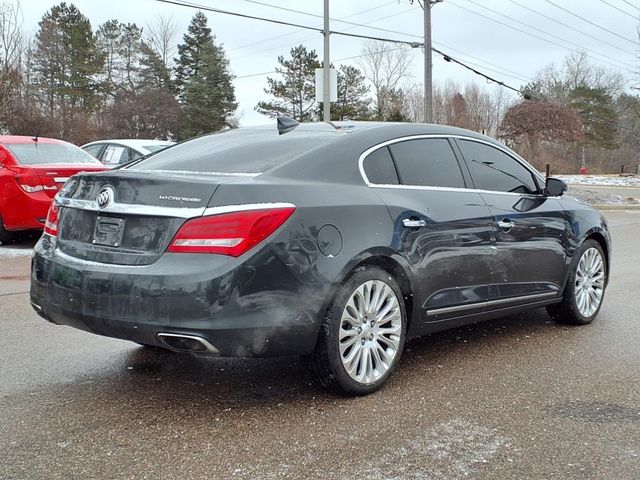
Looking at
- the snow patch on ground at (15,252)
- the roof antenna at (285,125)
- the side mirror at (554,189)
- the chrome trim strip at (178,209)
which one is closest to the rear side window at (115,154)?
the snow patch on ground at (15,252)

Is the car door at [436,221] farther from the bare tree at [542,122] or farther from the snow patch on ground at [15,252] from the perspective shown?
the bare tree at [542,122]

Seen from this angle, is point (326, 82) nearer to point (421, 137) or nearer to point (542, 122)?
point (421, 137)

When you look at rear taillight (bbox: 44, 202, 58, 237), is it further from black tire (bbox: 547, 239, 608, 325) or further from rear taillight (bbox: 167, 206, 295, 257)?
black tire (bbox: 547, 239, 608, 325)

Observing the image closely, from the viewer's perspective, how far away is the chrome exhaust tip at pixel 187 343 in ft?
10.4

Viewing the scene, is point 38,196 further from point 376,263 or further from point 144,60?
point 144,60

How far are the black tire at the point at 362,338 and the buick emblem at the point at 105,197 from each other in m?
1.27

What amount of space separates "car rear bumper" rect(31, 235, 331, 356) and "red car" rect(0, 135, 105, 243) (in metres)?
6.06

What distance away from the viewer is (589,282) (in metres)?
5.40

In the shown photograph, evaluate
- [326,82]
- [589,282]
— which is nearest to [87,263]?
[589,282]

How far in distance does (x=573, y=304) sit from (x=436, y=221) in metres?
1.87

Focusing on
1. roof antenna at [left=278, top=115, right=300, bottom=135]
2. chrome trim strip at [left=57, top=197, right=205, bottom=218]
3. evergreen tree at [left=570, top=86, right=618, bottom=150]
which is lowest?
chrome trim strip at [left=57, top=197, right=205, bottom=218]

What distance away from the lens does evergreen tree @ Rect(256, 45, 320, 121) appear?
5284 cm

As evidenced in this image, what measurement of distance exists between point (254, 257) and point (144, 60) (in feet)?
174

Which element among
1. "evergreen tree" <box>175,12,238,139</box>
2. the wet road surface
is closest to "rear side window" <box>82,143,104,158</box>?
the wet road surface
